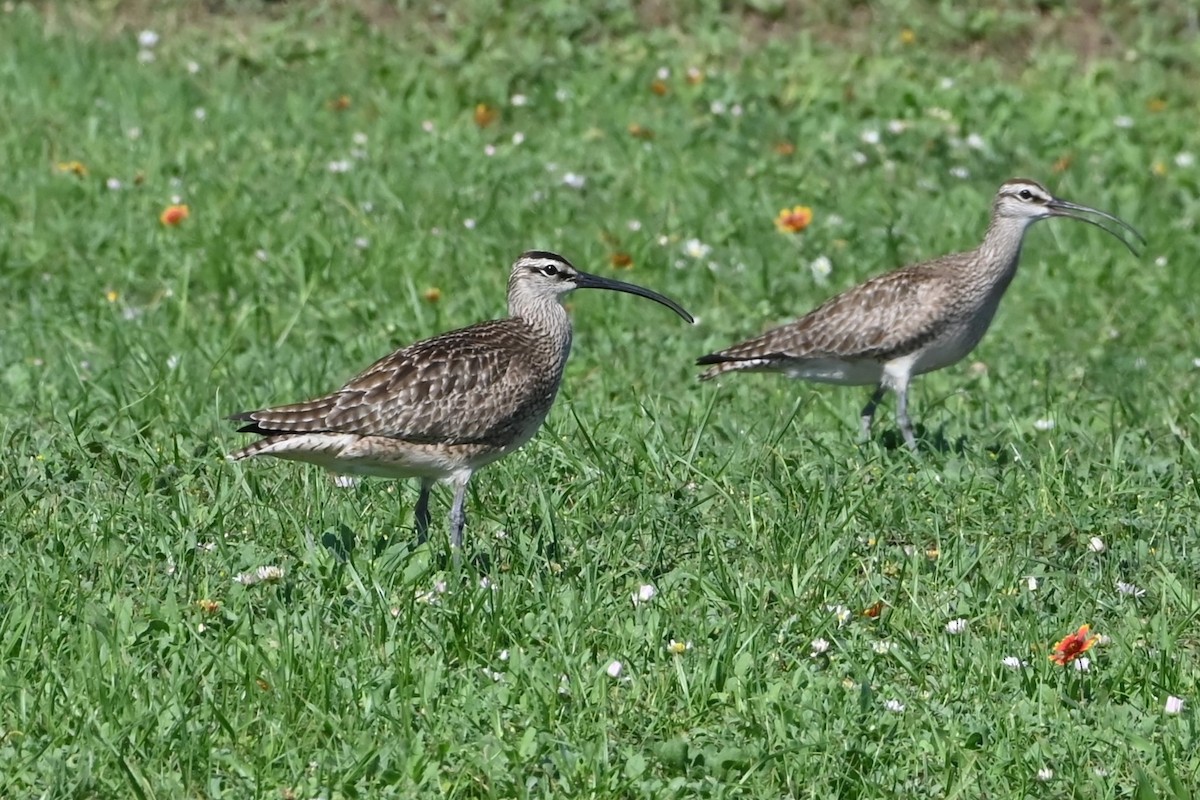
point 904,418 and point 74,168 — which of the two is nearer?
point 904,418

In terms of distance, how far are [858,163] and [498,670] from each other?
764 centimetres

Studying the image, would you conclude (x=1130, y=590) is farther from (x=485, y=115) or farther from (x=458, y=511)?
(x=485, y=115)

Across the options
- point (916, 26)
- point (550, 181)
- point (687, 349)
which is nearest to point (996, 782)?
point (687, 349)

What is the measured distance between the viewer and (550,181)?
12.4 m

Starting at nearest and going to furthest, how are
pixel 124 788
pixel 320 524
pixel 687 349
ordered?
pixel 124 788 < pixel 320 524 < pixel 687 349

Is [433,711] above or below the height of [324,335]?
above

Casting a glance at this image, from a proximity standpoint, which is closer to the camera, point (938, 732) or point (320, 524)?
point (938, 732)

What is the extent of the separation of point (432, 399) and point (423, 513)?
0.47 m

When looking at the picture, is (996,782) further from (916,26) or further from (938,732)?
(916,26)

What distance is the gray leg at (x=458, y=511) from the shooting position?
22.7 ft

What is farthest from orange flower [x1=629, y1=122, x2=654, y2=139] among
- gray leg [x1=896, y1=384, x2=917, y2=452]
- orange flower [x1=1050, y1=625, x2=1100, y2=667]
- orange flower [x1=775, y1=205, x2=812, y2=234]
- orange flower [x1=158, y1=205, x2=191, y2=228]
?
orange flower [x1=1050, y1=625, x2=1100, y2=667]

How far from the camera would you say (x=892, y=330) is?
9102 mm

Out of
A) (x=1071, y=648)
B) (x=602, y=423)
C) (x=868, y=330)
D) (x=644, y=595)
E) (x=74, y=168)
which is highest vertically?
(x=1071, y=648)

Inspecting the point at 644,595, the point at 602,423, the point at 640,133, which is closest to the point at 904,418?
the point at 602,423
